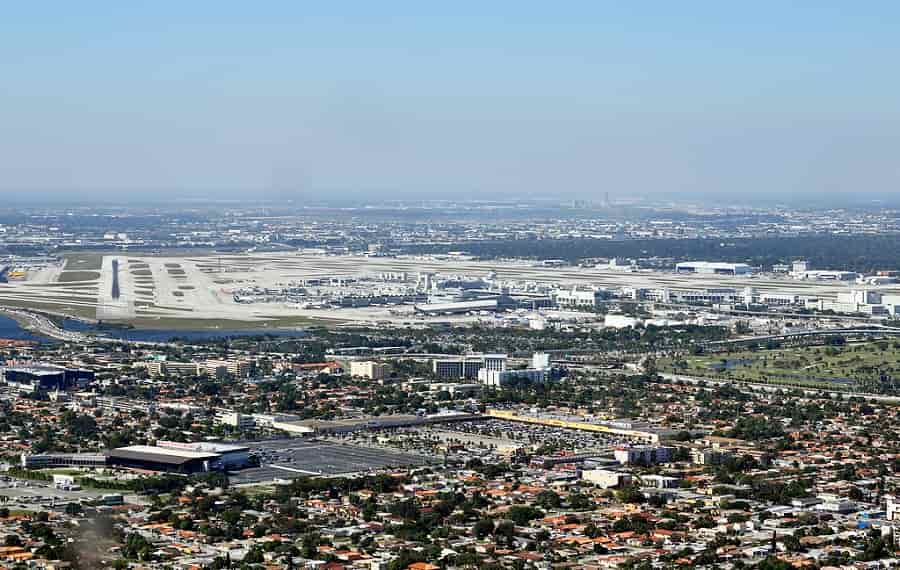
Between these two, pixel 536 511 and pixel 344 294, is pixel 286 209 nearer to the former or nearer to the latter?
pixel 344 294

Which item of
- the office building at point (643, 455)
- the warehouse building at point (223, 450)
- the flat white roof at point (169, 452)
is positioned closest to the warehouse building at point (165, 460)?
the flat white roof at point (169, 452)

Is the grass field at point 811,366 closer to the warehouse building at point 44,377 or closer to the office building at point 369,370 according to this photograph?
the office building at point 369,370

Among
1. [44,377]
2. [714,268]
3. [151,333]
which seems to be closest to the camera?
A: [44,377]

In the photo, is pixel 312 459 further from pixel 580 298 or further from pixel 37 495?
pixel 580 298

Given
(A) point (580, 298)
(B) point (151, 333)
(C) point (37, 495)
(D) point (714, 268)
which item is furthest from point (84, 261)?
(C) point (37, 495)

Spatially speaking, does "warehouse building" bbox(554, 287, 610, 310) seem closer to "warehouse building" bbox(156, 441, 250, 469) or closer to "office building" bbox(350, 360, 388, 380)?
"office building" bbox(350, 360, 388, 380)

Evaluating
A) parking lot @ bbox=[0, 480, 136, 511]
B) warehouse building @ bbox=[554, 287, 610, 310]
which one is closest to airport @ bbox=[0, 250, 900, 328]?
warehouse building @ bbox=[554, 287, 610, 310]
